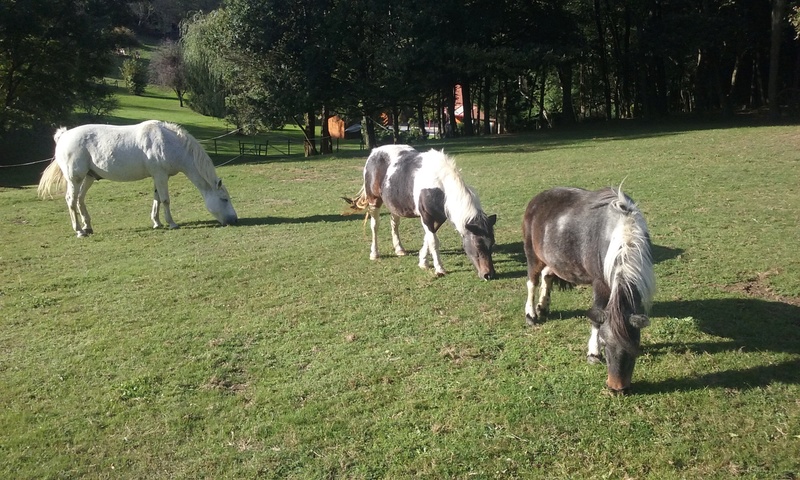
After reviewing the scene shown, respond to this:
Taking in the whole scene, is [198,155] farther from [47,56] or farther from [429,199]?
[47,56]

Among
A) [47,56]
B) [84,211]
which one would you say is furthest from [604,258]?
[47,56]

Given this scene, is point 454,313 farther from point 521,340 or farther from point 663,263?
point 663,263

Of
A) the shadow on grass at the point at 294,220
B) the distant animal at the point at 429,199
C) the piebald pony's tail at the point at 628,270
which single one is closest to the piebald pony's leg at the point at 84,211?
the shadow on grass at the point at 294,220

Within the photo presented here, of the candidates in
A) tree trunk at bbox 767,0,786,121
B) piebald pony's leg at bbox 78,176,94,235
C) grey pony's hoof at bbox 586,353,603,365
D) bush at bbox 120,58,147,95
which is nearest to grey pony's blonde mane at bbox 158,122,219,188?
piebald pony's leg at bbox 78,176,94,235

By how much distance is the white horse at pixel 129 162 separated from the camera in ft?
44.8

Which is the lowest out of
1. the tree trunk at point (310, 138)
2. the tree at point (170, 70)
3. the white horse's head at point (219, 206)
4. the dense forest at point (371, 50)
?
the white horse's head at point (219, 206)

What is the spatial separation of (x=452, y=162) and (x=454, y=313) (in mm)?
2490

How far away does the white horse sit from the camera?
1366 cm

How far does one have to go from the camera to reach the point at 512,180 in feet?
58.1

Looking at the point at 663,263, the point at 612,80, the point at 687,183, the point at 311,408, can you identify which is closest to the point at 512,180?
the point at 687,183

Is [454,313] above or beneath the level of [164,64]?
beneath

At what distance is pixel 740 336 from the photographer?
643 centimetres

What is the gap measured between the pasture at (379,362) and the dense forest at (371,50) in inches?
785

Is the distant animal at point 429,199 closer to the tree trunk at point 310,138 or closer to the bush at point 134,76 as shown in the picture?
the tree trunk at point 310,138
